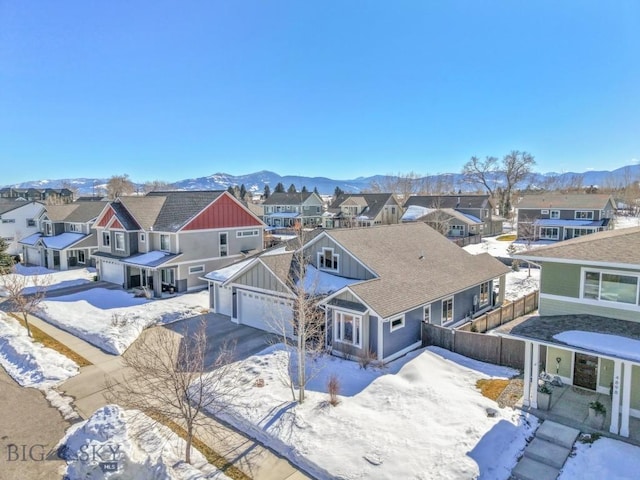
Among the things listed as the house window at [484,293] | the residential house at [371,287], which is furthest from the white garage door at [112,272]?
the house window at [484,293]

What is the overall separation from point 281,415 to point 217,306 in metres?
13.2

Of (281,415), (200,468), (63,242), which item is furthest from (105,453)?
(63,242)

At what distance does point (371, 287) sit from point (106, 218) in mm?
26805

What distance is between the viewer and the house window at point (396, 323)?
16.8 meters

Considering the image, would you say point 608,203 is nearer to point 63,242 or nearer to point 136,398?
point 136,398

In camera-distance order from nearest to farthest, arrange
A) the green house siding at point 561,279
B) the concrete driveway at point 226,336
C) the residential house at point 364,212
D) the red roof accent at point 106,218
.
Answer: the green house siding at point 561,279, the concrete driveway at point 226,336, the red roof accent at point 106,218, the residential house at point 364,212

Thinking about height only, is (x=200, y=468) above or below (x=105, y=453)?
below

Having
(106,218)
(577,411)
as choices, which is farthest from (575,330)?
(106,218)

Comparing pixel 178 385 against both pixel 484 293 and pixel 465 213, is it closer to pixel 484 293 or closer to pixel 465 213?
pixel 484 293

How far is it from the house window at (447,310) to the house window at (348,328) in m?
5.59

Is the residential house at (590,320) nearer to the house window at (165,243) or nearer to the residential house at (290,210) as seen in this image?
the house window at (165,243)

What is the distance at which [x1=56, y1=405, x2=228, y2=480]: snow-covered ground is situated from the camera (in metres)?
9.52

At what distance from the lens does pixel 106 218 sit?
34250mm

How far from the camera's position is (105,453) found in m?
9.84
